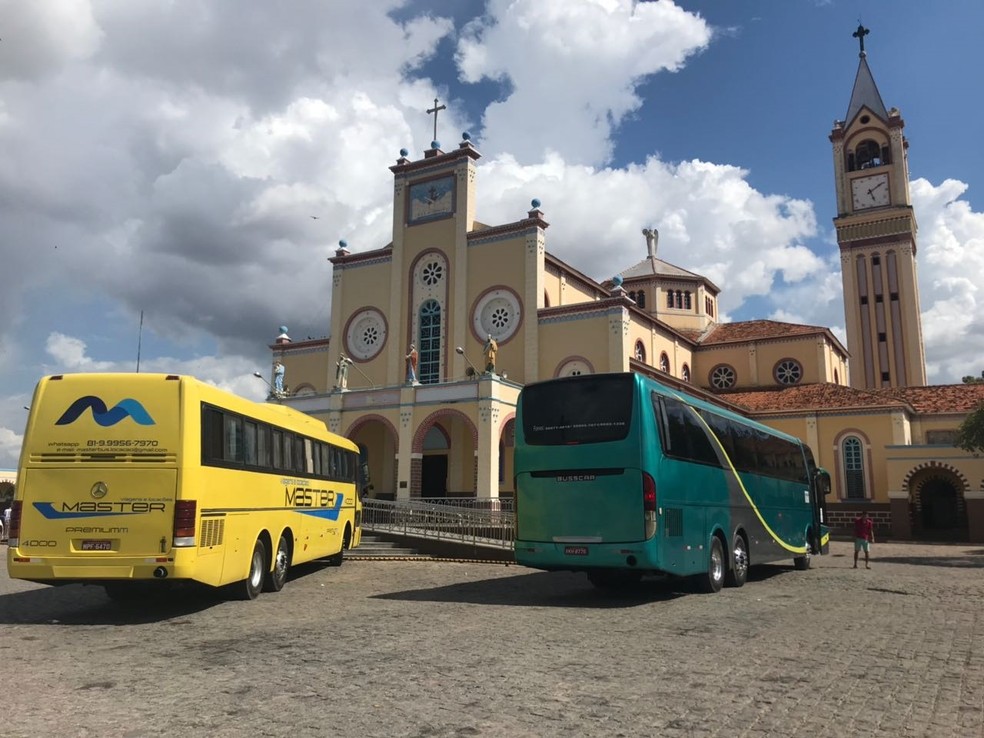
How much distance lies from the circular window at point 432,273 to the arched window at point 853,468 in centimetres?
1923

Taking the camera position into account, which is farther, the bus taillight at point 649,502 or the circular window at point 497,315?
the circular window at point 497,315

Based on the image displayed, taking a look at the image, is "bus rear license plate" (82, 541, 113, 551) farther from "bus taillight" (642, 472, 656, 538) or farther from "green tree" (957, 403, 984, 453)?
"green tree" (957, 403, 984, 453)

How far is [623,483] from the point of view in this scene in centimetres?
1094

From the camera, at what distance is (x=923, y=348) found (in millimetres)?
46906

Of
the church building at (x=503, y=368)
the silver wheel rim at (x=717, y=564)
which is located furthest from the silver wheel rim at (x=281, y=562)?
the church building at (x=503, y=368)

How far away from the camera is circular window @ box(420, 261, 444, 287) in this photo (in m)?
33.3

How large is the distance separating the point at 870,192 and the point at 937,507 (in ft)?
81.4

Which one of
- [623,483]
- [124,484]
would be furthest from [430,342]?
[124,484]

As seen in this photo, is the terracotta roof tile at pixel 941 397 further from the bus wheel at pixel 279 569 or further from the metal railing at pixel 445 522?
the bus wheel at pixel 279 569

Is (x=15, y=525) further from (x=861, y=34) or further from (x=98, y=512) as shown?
(x=861, y=34)

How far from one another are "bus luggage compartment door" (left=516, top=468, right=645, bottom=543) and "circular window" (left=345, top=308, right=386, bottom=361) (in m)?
23.3

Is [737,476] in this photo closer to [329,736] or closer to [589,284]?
[329,736]

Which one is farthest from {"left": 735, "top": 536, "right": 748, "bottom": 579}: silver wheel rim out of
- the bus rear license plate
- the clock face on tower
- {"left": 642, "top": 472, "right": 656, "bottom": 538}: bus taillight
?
the clock face on tower

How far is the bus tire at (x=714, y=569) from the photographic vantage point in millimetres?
12164
